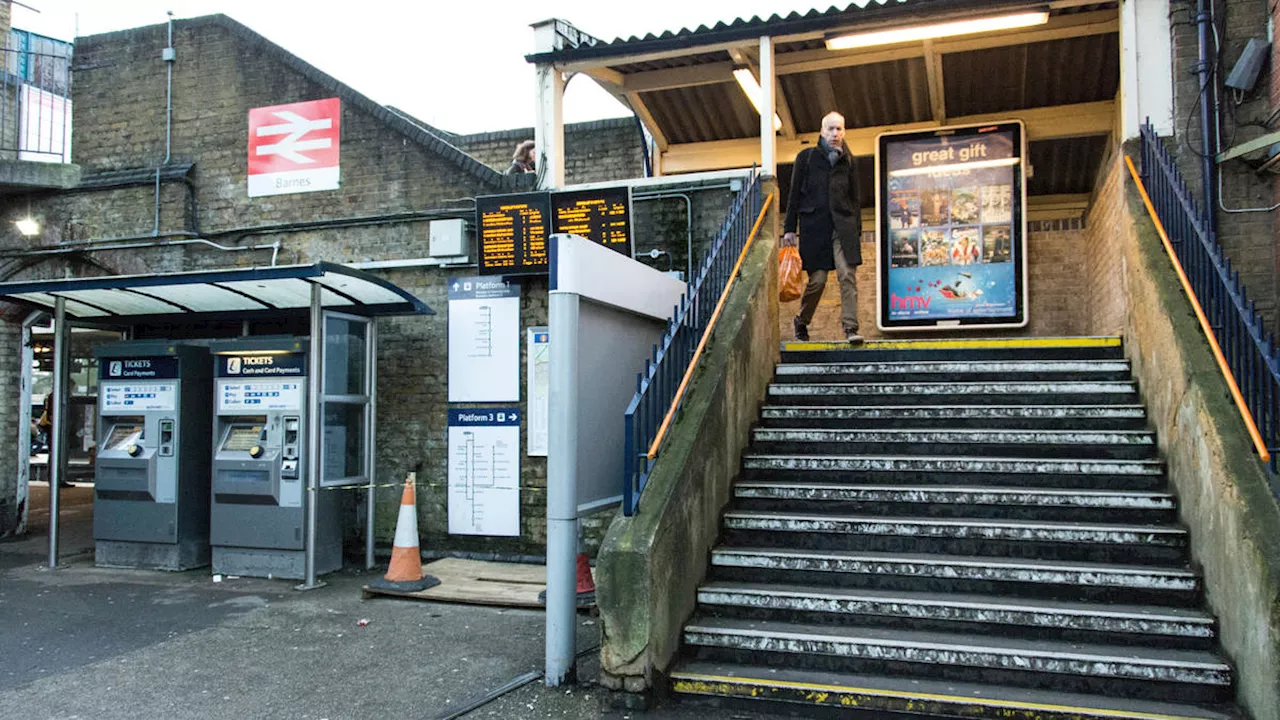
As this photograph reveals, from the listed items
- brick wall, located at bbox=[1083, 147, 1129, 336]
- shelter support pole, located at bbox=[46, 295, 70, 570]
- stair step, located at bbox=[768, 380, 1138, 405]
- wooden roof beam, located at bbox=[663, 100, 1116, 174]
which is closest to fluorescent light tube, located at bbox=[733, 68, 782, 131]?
wooden roof beam, located at bbox=[663, 100, 1116, 174]

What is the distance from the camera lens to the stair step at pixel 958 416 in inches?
230

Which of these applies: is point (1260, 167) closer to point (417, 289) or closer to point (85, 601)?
point (417, 289)

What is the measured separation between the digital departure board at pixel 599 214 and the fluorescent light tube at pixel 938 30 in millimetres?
2352

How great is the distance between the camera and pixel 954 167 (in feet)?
30.4

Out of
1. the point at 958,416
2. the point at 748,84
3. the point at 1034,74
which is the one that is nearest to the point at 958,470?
the point at 958,416

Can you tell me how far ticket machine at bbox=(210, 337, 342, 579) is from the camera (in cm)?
812

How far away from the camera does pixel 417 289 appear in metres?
9.27

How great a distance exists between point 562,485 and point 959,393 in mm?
3050

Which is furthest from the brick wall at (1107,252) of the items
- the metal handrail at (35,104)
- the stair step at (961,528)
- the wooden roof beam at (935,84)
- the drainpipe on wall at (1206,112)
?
the metal handrail at (35,104)

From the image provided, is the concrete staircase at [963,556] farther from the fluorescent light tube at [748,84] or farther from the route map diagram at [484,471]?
the fluorescent light tube at [748,84]

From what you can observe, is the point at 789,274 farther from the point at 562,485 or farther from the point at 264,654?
the point at 264,654

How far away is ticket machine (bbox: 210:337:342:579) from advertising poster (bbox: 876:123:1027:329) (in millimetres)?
5845

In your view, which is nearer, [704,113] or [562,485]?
[562,485]

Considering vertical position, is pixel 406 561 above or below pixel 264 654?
above
